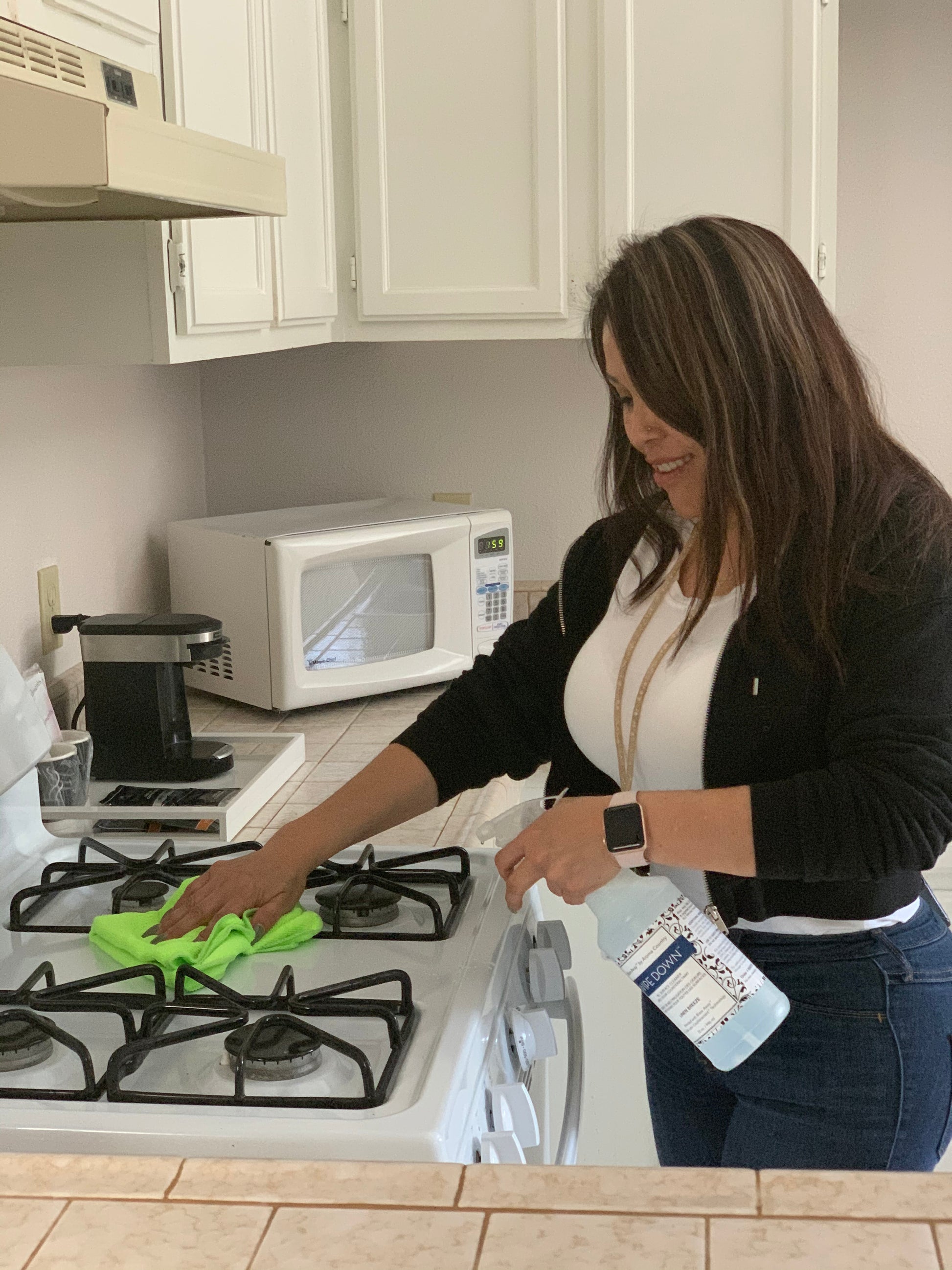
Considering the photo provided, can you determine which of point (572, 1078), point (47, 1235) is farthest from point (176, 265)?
point (47, 1235)

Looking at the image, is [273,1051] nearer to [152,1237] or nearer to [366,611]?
[152,1237]

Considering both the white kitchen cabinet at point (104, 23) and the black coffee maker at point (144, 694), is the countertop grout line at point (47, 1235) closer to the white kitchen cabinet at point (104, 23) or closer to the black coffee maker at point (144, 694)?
the white kitchen cabinet at point (104, 23)

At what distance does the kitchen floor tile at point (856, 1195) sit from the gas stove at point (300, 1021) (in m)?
0.29

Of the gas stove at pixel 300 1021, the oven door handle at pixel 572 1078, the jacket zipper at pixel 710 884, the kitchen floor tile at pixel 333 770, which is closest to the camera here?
the gas stove at pixel 300 1021

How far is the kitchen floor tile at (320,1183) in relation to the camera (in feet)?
2.02

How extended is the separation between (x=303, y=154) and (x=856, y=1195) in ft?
6.10

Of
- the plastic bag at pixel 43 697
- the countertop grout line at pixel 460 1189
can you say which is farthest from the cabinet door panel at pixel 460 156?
the countertop grout line at pixel 460 1189

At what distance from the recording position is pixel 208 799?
167 cm

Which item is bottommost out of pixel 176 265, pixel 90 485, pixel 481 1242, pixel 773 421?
pixel 481 1242

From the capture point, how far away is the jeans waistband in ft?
3.58

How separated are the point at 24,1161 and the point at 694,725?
2.05 feet

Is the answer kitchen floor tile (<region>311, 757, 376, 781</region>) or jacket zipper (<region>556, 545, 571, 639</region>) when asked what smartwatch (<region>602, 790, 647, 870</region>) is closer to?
jacket zipper (<region>556, 545, 571, 639</region>)

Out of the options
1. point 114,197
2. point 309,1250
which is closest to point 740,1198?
point 309,1250

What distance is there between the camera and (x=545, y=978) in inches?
48.5
